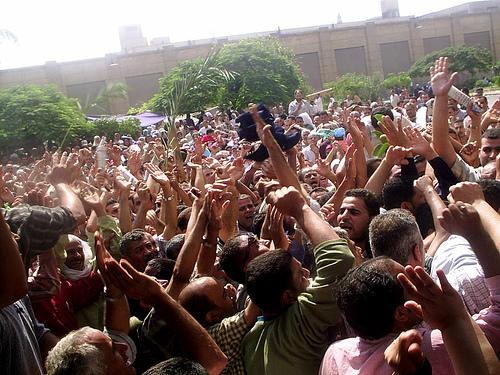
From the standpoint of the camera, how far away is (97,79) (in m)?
46.9

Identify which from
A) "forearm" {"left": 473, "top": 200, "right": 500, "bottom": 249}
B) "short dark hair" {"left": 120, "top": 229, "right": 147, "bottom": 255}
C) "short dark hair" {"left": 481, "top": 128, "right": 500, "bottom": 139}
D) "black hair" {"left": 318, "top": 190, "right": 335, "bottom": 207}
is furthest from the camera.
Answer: "black hair" {"left": 318, "top": 190, "right": 335, "bottom": 207}

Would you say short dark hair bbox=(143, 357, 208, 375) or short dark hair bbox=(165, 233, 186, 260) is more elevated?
short dark hair bbox=(143, 357, 208, 375)

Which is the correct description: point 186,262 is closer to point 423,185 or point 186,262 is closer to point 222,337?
point 222,337

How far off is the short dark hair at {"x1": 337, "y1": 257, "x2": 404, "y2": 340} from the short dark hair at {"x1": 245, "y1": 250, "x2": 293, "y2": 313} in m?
0.48

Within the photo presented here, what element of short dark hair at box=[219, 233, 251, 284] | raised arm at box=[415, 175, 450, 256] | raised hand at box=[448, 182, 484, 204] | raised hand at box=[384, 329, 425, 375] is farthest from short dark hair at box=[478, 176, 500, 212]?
raised hand at box=[384, 329, 425, 375]

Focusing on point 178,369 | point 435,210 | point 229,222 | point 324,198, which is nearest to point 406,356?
point 178,369

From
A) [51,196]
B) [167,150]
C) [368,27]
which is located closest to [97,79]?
[368,27]

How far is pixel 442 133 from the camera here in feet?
15.4

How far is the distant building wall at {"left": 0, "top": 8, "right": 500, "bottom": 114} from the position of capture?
152ft

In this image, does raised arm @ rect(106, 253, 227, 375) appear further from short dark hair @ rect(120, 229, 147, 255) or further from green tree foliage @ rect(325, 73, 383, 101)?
green tree foliage @ rect(325, 73, 383, 101)

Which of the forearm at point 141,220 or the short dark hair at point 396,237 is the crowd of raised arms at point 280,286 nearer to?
the short dark hair at point 396,237

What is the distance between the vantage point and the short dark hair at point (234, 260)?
3.33 metres

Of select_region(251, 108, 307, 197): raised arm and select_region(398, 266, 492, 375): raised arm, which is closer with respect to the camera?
select_region(398, 266, 492, 375): raised arm

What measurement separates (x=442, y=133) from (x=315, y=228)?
2188 millimetres
